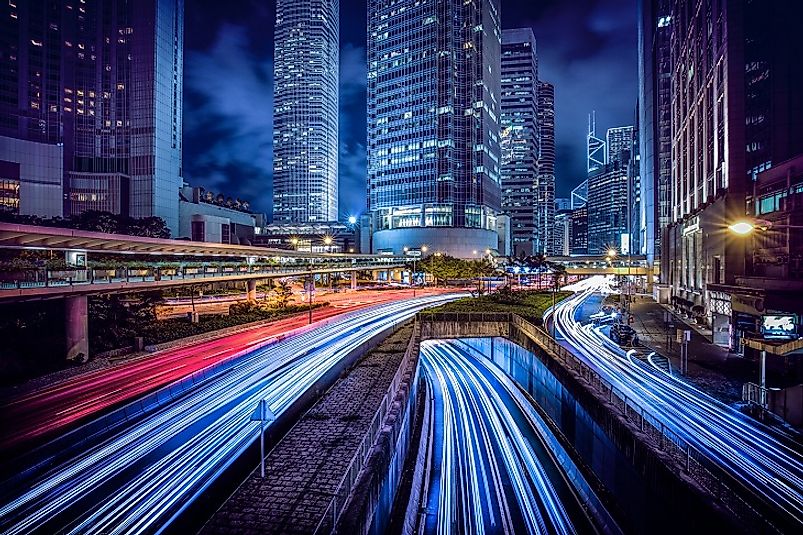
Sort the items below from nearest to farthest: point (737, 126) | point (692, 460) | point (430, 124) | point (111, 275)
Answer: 1. point (692, 460)
2. point (111, 275)
3. point (737, 126)
4. point (430, 124)

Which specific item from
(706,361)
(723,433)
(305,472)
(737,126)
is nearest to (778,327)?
(706,361)

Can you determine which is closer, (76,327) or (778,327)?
(778,327)

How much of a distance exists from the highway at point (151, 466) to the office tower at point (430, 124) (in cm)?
10196

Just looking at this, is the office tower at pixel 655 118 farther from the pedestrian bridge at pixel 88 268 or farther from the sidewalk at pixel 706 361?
the pedestrian bridge at pixel 88 268

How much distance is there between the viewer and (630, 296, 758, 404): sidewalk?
2052 centimetres

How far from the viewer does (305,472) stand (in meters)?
12.0

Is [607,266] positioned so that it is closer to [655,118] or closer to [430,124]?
[655,118]

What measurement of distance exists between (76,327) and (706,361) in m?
35.4

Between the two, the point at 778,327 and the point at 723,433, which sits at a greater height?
the point at 778,327

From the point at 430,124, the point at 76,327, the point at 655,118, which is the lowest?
the point at 76,327

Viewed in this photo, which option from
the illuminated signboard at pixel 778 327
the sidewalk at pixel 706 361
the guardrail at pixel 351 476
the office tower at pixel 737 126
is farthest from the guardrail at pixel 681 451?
the office tower at pixel 737 126

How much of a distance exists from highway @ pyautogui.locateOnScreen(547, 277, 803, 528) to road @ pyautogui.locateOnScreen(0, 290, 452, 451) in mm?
20013

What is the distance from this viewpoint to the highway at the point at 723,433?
11.9 meters

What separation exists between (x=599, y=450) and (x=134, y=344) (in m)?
25.3
